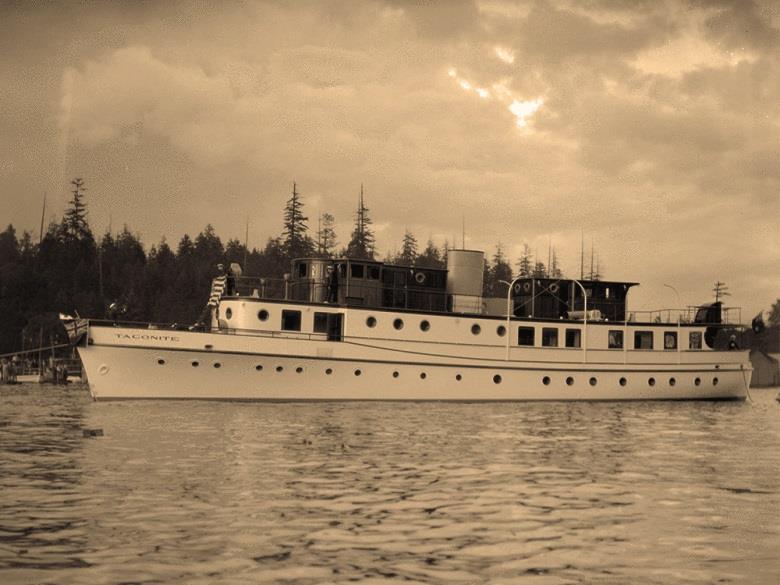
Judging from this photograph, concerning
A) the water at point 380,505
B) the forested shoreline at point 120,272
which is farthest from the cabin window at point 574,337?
the forested shoreline at point 120,272

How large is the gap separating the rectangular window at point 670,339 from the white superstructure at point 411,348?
1.9 inches

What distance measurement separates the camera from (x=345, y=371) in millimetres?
37781

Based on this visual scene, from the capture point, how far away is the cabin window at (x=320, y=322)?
126 ft

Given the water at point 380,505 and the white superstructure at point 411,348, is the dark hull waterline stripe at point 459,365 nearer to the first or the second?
the white superstructure at point 411,348

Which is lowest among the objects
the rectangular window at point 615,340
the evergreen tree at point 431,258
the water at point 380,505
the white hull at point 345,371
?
the water at point 380,505

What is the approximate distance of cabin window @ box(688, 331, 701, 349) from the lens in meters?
45.7

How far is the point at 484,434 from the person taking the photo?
25.5 meters

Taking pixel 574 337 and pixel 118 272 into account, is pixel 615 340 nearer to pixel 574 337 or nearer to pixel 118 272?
pixel 574 337

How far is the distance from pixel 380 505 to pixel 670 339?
3453 cm

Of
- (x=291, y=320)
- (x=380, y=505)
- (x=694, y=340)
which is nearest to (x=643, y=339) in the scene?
(x=694, y=340)

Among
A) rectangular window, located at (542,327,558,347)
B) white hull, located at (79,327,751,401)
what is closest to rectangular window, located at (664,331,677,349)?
white hull, located at (79,327,751,401)

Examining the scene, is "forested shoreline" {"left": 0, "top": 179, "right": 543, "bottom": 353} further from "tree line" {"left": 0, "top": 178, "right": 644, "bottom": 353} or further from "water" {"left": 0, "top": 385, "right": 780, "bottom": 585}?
"water" {"left": 0, "top": 385, "right": 780, "bottom": 585}

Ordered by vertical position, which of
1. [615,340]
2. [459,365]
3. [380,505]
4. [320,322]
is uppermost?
[320,322]

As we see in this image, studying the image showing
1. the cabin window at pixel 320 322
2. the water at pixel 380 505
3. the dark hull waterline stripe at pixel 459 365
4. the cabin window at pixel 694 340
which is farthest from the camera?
the cabin window at pixel 694 340
